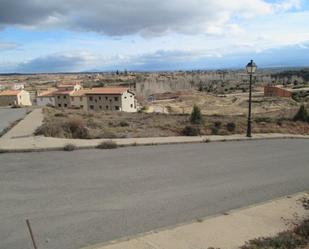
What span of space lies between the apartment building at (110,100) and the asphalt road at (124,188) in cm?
6471

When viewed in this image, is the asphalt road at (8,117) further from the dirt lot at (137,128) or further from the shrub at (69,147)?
the shrub at (69,147)

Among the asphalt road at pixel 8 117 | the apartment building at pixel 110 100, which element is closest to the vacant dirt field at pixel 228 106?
the apartment building at pixel 110 100

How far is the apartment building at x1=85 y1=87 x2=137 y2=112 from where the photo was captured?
79181mm

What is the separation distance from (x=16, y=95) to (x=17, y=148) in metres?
65.9

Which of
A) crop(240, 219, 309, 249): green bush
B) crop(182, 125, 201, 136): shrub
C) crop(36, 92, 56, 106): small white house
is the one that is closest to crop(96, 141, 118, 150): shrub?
crop(182, 125, 201, 136): shrub

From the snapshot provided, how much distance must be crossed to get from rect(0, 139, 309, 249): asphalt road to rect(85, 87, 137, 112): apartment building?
64.7m

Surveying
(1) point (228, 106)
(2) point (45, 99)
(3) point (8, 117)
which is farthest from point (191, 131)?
(2) point (45, 99)

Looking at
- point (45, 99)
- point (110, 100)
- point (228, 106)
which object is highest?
point (110, 100)

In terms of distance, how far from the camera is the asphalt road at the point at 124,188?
6.55m

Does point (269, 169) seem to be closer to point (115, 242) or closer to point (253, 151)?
point (253, 151)

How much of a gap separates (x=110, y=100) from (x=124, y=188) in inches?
2835

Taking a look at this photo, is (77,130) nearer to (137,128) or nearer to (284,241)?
(137,128)

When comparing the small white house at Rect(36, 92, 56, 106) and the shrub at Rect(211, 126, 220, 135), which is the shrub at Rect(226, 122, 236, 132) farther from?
the small white house at Rect(36, 92, 56, 106)

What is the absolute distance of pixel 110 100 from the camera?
8025 centimetres
